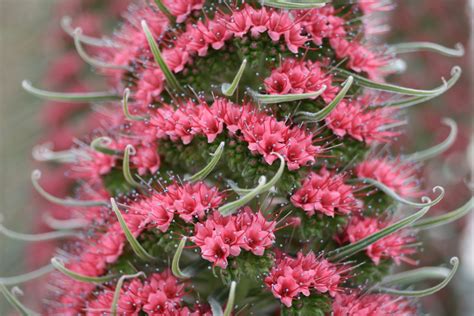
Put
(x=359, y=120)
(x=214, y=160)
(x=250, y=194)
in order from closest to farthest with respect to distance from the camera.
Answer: (x=250, y=194)
(x=214, y=160)
(x=359, y=120)

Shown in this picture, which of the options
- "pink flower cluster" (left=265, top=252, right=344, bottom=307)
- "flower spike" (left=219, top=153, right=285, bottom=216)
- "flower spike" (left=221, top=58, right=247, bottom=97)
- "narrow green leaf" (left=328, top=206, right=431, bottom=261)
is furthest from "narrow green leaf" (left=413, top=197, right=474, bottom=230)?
"flower spike" (left=221, top=58, right=247, bottom=97)

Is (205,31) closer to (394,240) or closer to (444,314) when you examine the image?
(394,240)

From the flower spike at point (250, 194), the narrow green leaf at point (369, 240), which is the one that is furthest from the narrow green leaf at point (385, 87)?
the flower spike at point (250, 194)

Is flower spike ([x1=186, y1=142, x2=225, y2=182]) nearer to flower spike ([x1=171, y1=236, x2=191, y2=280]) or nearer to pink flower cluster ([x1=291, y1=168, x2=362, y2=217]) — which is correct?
flower spike ([x1=171, y1=236, x2=191, y2=280])

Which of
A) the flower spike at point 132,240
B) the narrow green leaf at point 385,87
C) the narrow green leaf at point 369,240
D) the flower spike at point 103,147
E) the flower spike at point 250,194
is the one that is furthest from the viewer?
the flower spike at point 103,147

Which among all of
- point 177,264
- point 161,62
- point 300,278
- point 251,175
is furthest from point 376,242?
point 161,62

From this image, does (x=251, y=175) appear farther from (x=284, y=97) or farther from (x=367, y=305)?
(x=367, y=305)

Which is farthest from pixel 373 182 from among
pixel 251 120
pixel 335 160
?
pixel 251 120

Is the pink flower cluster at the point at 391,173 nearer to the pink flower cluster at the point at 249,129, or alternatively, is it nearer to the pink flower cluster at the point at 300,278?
the pink flower cluster at the point at 249,129
